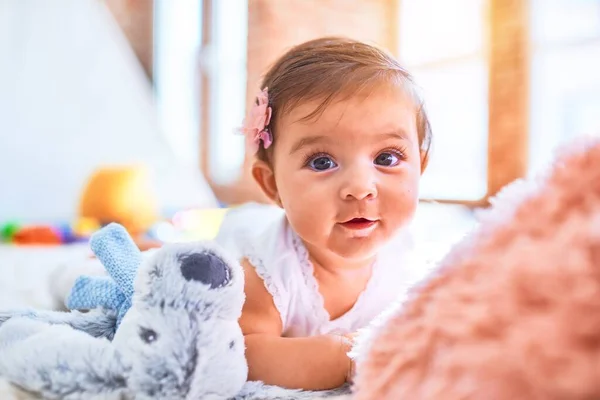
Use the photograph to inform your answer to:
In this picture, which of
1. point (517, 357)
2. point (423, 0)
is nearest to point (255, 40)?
point (423, 0)

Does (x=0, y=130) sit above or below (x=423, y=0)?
below

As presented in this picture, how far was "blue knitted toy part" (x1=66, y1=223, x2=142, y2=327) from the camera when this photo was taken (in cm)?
62

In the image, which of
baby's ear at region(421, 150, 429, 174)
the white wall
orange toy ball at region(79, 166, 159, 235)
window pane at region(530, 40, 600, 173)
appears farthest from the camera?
the white wall

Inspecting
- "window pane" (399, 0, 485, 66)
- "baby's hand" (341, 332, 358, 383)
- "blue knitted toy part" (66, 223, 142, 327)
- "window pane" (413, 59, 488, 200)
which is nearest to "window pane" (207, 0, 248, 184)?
"window pane" (399, 0, 485, 66)

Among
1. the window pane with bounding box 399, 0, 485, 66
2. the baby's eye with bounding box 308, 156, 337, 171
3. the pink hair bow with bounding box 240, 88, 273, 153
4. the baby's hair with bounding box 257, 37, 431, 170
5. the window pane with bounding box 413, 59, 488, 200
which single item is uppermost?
the window pane with bounding box 399, 0, 485, 66

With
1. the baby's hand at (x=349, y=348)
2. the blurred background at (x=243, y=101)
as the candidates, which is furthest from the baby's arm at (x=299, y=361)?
the blurred background at (x=243, y=101)

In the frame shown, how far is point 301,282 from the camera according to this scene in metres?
0.73

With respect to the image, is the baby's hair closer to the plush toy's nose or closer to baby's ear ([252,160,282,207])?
baby's ear ([252,160,282,207])

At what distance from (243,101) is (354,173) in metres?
3.10

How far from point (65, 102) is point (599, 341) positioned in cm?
285

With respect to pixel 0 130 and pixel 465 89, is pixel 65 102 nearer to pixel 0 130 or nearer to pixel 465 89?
pixel 0 130

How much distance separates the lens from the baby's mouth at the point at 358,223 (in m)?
0.64

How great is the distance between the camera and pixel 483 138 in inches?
102

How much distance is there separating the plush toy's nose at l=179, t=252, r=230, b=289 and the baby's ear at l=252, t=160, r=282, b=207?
326mm
